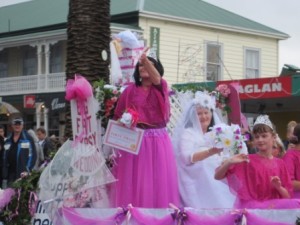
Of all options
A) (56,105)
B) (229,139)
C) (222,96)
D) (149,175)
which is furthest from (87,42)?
(56,105)

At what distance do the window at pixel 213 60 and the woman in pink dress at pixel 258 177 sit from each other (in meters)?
21.3

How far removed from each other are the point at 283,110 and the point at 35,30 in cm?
1145

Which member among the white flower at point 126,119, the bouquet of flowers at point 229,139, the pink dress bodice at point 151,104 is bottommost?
the bouquet of flowers at point 229,139

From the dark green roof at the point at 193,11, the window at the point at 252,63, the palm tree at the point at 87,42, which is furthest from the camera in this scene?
the window at the point at 252,63

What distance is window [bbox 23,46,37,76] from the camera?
97.4ft

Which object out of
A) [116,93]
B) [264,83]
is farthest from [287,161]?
[264,83]

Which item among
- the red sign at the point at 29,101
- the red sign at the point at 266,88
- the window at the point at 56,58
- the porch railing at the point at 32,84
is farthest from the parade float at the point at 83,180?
the window at the point at 56,58

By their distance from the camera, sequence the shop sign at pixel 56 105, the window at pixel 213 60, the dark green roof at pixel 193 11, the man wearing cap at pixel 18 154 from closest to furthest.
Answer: the man wearing cap at pixel 18 154 < the dark green roof at pixel 193 11 < the shop sign at pixel 56 105 < the window at pixel 213 60

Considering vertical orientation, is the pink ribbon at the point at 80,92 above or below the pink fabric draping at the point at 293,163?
above

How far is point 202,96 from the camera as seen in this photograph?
6551mm

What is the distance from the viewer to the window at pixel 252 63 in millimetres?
27859

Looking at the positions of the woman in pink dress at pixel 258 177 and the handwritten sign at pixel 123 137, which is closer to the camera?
the woman in pink dress at pixel 258 177

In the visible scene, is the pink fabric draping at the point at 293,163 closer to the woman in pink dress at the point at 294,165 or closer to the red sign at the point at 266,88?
the woman in pink dress at the point at 294,165

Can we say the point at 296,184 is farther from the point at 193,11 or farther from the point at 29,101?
the point at 29,101
